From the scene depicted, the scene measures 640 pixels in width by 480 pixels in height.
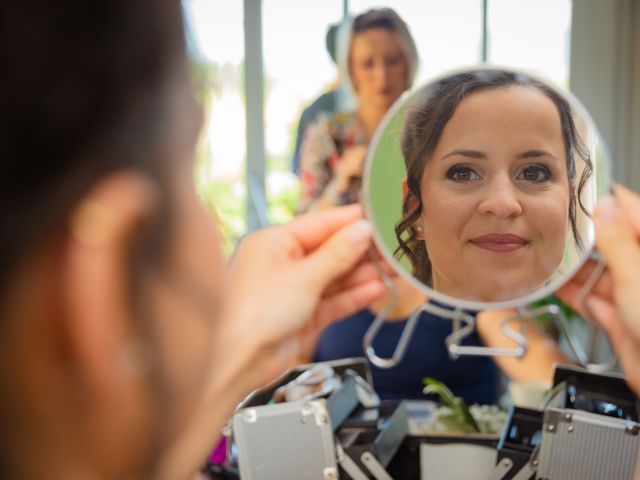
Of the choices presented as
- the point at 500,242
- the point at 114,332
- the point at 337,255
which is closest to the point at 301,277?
the point at 337,255

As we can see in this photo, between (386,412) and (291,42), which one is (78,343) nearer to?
(386,412)

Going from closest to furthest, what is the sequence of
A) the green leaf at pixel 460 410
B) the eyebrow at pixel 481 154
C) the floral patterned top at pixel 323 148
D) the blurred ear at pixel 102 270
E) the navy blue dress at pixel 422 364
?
the blurred ear at pixel 102 270 → the eyebrow at pixel 481 154 → the green leaf at pixel 460 410 → the floral patterned top at pixel 323 148 → the navy blue dress at pixel 422 364

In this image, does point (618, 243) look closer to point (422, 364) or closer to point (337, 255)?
point (337, 255)

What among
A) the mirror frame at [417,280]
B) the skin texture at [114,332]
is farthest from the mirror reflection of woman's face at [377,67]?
the skin texture at [114,332]

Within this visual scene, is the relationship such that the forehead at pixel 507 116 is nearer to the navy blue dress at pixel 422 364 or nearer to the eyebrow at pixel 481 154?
the eyebrow at pixel 481 154

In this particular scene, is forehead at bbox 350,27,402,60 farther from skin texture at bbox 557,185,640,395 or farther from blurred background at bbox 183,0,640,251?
skin texture at bbox 557,185,640,395

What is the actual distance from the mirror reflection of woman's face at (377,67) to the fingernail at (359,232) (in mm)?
155

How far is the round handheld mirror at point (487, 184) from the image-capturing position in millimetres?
468

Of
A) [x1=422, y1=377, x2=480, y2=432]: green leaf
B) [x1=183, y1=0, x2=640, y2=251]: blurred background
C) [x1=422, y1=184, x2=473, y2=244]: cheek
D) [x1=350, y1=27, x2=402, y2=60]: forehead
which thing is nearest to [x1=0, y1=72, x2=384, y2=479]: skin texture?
[x1=183, y1=0, x2=640, y2=251]: blurred background

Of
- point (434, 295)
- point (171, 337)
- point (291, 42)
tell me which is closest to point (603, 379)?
point (434, 295)

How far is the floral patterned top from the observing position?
0.72m

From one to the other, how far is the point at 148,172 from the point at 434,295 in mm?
367

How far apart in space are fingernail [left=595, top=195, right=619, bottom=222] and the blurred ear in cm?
40

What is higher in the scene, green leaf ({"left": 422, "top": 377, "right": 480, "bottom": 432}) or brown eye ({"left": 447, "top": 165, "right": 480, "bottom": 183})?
brown eye ({"left": 447, "top": 165, "right": 480, "bottom": 183})
